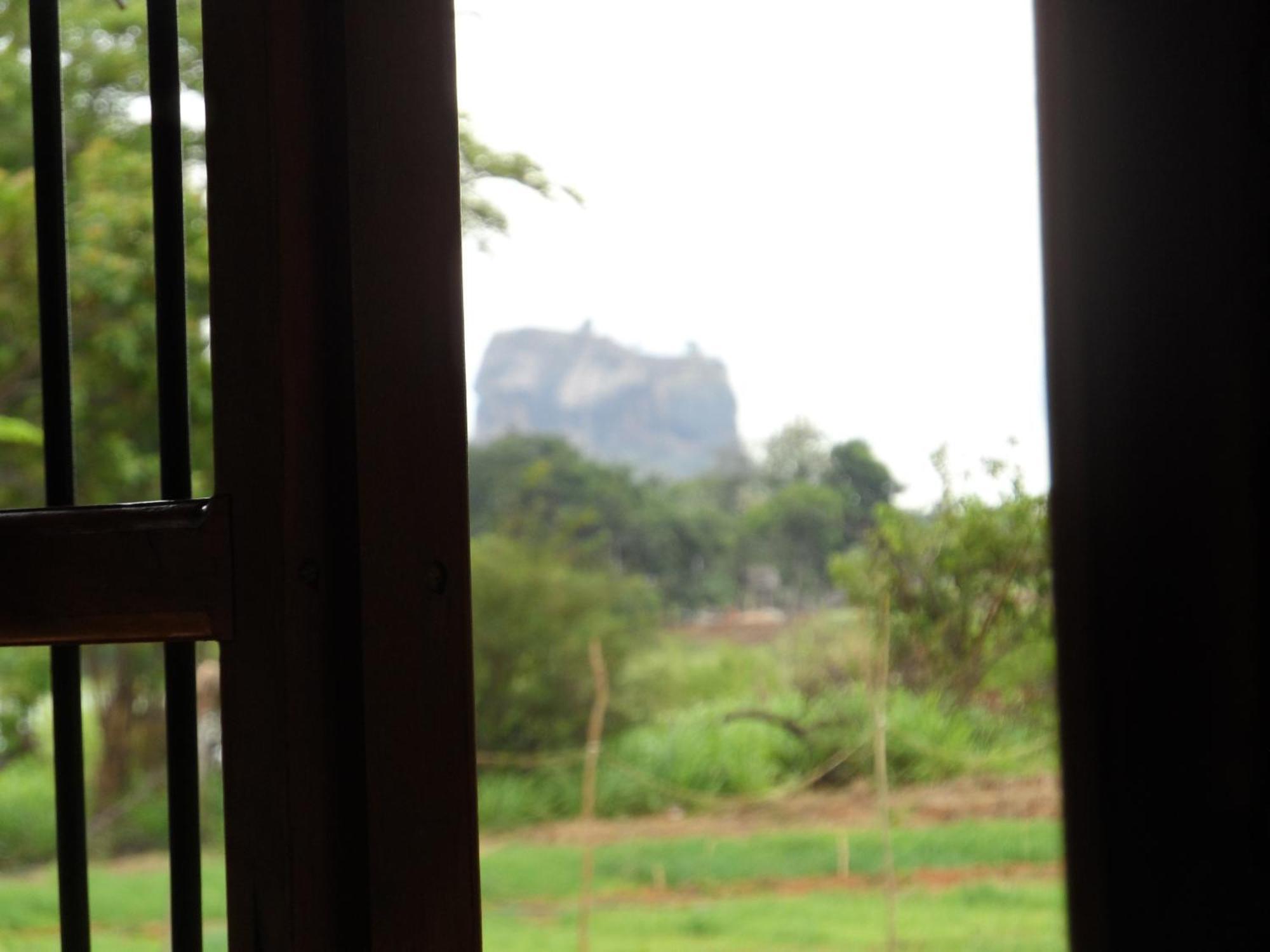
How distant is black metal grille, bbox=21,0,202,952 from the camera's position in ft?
1.55

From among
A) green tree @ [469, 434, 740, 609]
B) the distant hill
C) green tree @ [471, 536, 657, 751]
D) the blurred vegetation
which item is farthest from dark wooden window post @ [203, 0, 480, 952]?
the distant hill

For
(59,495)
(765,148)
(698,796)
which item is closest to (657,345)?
(765,148)

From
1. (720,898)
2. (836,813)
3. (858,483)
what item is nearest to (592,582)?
(858,483)

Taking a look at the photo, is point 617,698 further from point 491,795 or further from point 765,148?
point 765,148

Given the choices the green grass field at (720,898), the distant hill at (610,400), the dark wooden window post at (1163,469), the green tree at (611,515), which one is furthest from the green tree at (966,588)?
the dark wooden window post at (1163,469)

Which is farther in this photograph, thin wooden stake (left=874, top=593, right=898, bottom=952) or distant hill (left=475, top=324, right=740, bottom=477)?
distant hill (left=475, top=324, right=740, bottom=477)

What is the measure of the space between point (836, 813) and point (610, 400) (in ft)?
8.36

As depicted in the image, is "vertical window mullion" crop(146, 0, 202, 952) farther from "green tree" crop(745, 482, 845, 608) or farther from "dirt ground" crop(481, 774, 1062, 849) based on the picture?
"green tree" crop(745, 482, 845, 608)

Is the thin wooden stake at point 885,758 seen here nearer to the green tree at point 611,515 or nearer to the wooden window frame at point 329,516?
the green tree at point 611,515

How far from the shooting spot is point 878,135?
19.0 feet

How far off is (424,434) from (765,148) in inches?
225

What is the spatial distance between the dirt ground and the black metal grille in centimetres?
459

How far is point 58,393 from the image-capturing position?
19.9 inches

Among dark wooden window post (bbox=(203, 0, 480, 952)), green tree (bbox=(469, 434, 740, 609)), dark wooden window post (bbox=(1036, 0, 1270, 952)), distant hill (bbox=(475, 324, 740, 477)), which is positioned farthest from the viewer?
distant hill (bbox=(475, 324, 740, 477))
